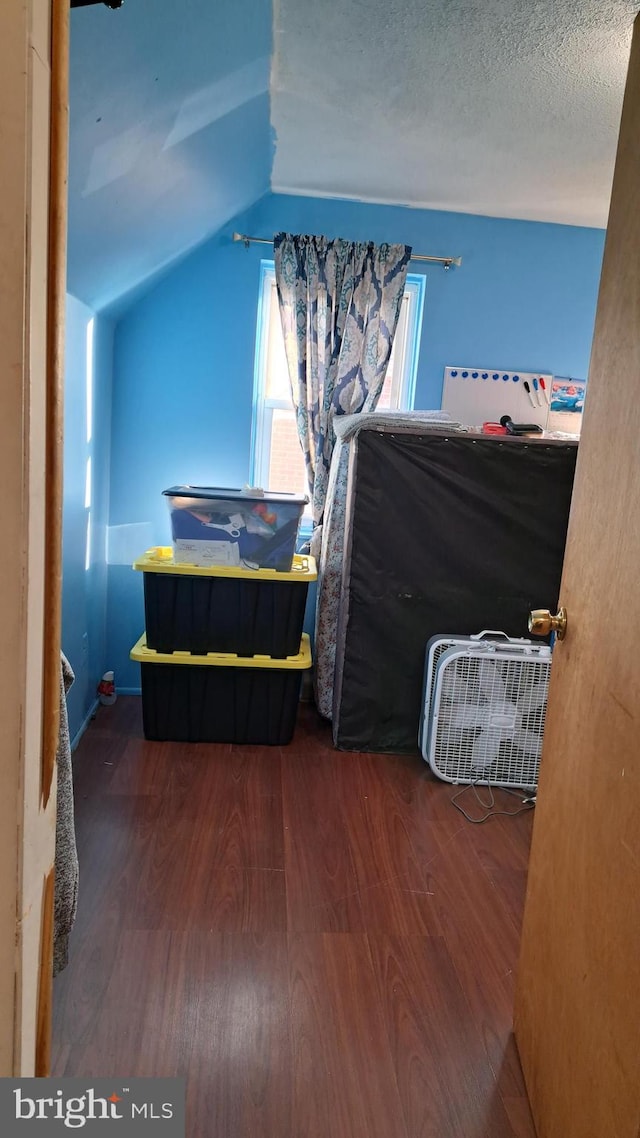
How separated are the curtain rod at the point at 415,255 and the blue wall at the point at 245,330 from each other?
31mm

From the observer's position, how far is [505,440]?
274cm

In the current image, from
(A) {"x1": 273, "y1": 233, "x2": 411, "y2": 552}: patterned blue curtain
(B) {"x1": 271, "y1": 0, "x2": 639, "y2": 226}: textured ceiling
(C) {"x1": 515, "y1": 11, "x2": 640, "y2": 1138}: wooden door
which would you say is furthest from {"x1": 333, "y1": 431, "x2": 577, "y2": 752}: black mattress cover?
(C) {"x1": 515, "y1": 11, "x2": 640, "y2": 1138}: wooden door

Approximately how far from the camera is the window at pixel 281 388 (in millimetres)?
3402

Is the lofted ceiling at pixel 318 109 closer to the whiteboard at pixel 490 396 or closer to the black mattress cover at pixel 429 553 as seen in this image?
the whiteboard at pixel 490 396

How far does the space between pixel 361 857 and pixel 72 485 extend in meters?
1.61

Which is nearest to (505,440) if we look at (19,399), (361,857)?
(361,857)

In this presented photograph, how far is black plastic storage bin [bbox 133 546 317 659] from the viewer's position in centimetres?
280

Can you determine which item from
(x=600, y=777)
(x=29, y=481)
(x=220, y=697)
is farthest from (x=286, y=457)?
(x=29, y=481)

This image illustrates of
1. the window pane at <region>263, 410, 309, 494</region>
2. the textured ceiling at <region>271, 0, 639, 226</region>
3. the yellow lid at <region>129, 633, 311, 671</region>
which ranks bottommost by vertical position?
the yellow lid at <region>129, 633, 311, 671</region>

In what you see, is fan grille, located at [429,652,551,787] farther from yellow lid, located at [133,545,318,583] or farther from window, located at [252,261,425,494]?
window, located at [252,261,425,494]

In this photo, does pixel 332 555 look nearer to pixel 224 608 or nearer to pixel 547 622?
pixel 224 608

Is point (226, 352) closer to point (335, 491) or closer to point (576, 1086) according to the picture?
point (335, 491)

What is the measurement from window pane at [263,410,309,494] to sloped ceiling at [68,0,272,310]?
34.8 inches

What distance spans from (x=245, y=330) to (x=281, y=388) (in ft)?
1.01
